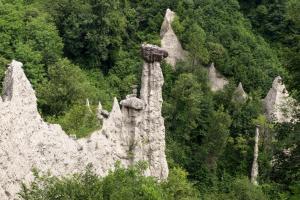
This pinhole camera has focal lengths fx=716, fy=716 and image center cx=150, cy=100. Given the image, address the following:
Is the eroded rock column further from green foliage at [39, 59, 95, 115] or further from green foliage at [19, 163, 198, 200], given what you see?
green foliage at [19, 163, 198, 200]

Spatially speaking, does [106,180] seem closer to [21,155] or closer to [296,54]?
[21,155]

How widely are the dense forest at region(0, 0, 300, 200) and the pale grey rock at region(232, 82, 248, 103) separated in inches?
15.8

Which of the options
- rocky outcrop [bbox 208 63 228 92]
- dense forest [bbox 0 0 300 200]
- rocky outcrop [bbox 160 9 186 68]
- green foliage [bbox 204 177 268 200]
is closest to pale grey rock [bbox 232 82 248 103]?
dense forest [bbox 0 0 300 200]

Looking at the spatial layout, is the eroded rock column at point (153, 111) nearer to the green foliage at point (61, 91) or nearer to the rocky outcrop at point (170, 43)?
the green foliage at point (61, 91)

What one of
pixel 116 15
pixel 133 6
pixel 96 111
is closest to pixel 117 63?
pixel 116 15

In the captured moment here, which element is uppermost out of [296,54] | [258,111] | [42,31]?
[296,54]

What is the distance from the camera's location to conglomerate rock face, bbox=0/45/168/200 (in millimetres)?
24297

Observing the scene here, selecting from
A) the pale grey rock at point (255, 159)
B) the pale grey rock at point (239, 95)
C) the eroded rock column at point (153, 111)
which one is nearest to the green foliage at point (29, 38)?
the eroded rock column at point (153, 111)

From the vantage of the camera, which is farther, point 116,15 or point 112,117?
point 116,15

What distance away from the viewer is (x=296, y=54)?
22.5 m

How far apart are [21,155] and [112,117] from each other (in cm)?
1096

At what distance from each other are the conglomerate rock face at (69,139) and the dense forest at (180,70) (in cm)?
164

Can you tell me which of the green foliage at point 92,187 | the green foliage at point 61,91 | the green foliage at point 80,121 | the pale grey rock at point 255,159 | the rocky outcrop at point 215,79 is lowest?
the pale grey rock at point 255,159

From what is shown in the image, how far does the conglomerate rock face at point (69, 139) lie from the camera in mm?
24297
